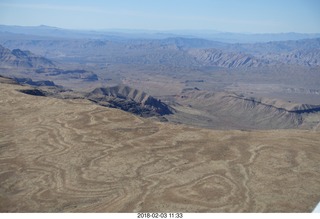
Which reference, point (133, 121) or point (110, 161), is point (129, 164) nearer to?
point (110, 161)

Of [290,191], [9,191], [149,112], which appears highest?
[290,191]

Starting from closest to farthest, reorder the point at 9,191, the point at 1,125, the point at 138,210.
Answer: the point at 138,210 < the point at 9,191 < the point at 1,125

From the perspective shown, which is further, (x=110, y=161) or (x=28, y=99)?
(x=28, y=99)

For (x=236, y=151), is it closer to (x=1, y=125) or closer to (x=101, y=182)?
(x=101, y=182)

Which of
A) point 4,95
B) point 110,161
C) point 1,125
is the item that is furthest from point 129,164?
point 4,95

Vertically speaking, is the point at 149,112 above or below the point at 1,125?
below

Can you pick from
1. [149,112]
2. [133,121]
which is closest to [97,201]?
[133,121]

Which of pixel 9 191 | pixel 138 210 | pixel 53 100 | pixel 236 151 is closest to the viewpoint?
pixel 138 210
